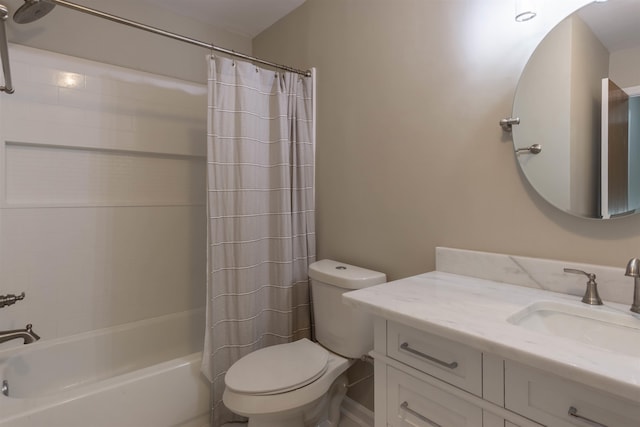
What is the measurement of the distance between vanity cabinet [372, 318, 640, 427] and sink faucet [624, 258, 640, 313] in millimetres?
383

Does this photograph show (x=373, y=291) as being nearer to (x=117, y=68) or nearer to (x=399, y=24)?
(x=399, y=24)

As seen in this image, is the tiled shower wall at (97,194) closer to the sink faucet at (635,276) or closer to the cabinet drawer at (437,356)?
the cabinet drawer at (437,356)

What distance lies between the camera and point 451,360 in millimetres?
873

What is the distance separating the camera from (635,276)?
855mm

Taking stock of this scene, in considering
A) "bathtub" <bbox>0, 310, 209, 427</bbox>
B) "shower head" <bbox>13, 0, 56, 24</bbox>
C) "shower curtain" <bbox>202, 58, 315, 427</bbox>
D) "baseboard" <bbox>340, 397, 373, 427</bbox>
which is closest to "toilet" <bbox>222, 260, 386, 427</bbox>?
"baseboard" <bbox>340, 397, 373, 427</bbox>

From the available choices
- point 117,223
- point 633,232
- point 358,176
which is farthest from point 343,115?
point 117,223

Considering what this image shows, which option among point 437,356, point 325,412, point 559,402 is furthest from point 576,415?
point 325,412

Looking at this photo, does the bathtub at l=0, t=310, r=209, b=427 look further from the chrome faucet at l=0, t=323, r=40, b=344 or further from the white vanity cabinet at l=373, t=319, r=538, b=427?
the white vanity cabinet at l=373, t=319, r=538, b=427

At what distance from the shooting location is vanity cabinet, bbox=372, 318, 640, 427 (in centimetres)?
68

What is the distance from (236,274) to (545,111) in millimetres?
1485

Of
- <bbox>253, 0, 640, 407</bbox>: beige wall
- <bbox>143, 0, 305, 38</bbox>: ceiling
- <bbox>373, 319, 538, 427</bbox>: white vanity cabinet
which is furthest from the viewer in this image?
<bbox>143, 0, 305, 38</bbox>: ceiling

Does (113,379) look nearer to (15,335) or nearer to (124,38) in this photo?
(15,335)

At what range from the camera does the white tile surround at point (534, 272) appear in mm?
979

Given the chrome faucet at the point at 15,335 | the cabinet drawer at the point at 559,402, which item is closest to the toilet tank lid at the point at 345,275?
the cabinet drawer at the point at 559,402
